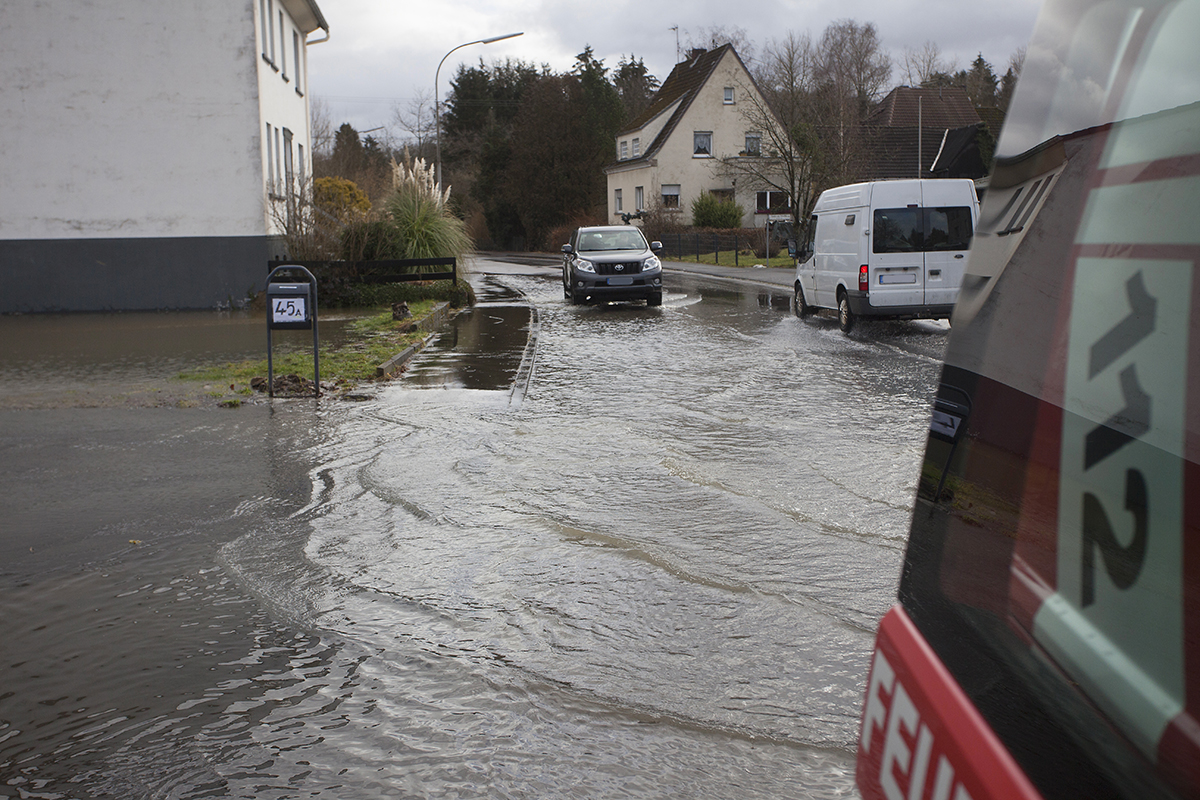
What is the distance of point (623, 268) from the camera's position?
22.3 meters

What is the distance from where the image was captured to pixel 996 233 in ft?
5.24

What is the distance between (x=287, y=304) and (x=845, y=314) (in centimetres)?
885

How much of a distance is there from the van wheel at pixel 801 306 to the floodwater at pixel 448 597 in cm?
923

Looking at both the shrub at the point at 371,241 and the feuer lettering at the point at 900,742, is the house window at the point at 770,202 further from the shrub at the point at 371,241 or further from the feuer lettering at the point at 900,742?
the feuer lettering at the point at 900,742

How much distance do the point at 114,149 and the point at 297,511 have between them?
1864 cm

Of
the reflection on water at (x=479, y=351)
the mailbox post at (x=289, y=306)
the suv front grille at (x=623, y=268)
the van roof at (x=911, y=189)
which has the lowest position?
the reflection on water at (x=479, y=351)

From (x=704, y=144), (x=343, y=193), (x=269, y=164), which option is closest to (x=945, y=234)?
(x=269, y=164)

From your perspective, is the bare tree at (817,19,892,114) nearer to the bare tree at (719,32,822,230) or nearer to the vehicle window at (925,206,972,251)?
the bare tree at (719,32,822,230)

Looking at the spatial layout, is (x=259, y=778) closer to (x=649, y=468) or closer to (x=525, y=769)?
(x=525, y=769)

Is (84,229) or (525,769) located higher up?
(84,229)

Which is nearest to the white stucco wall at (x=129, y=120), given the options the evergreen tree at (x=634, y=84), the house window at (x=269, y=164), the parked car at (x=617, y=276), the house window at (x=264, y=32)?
the house window at (x=269, y=164)

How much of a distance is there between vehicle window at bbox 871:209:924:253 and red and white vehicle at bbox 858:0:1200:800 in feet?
47.3

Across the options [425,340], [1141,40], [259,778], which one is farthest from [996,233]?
[425,340]

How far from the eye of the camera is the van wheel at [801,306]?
19.0 metres
